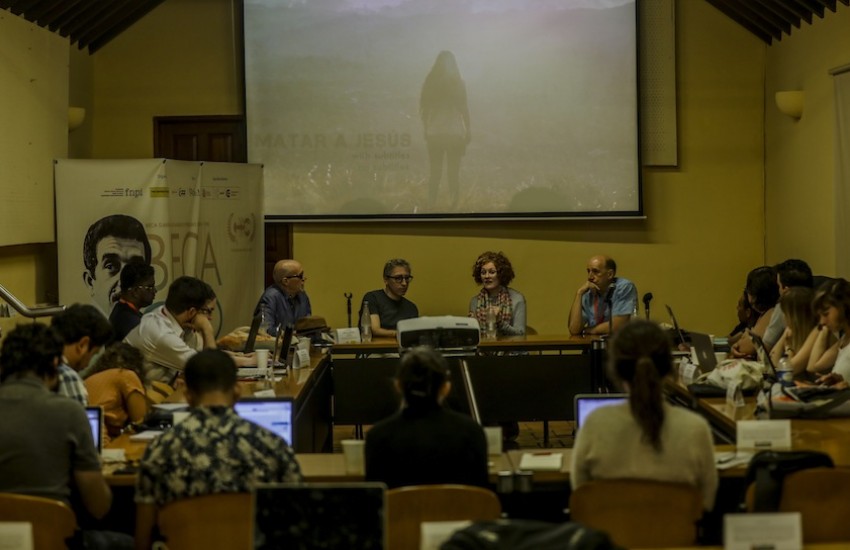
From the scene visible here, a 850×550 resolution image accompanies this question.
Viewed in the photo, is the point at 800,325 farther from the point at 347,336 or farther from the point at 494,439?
the point at 347,336

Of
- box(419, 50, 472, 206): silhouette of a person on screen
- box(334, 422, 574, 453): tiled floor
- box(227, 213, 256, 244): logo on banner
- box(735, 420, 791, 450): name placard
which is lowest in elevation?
box(334, 422, 574, 453): tiled floor

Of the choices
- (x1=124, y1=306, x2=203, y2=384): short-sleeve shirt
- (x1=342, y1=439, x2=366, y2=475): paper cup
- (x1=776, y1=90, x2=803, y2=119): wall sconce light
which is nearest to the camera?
(x1=342, y1=439, x2=366, y2=475): paper cup

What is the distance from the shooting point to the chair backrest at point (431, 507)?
3.06 metres

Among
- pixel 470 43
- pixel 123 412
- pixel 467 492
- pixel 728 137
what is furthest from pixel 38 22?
pixel 467 492

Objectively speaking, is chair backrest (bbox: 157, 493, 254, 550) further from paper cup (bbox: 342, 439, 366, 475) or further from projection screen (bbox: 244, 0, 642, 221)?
projection screen (bbox: 244, 0, 642, 221)

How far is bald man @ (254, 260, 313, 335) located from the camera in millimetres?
7527

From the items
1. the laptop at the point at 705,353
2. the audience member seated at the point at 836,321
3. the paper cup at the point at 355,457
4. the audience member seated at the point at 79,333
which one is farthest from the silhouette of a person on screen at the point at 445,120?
the paper cup at the point at 355,457

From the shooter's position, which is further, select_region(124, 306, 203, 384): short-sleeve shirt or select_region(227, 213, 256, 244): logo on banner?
select_region(227, 213, 256, 244): logo on banner

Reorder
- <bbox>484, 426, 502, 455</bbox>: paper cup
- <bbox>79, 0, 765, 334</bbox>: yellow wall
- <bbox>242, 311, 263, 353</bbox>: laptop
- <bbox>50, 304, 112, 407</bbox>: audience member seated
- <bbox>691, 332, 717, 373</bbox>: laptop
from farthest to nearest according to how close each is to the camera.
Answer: <bbox>79, 0, 765, 334</bbox>: yellow wall
<bbox>242, 311, 263, 353</bbox>: laptop
<bbox>691, 332, 717, 373</bbox>: laptop
<bbox>50, 304, 112, 407</bbox>: audience member seated
<bbox>484, 426, 502, 455</bbox>: paper cup

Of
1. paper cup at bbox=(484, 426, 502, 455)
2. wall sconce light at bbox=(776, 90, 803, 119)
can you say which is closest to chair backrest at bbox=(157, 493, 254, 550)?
paper cup at bbox=(484, 426, 502, 455)

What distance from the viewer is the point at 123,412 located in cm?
477

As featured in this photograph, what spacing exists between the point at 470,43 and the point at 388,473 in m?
6.11

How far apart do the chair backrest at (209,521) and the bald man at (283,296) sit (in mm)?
4350

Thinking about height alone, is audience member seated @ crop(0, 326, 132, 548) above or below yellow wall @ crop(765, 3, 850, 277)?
below
